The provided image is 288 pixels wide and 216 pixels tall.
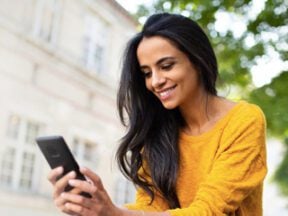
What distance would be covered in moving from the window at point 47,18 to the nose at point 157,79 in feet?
8.00

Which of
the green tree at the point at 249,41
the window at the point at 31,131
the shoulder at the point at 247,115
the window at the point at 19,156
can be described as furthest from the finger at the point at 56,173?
the window at the point at 31,131

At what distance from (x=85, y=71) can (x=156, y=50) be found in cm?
290

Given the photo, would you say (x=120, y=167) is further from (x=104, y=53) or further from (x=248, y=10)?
(x=104, y=53)

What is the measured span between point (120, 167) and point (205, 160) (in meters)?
0.18

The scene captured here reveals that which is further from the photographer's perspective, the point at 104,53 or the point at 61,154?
the point at 104,53

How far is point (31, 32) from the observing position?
3014mm

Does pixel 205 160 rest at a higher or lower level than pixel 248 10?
lower

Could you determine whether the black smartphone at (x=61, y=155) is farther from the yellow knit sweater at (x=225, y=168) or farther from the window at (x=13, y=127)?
the window at (x=13, y=127)

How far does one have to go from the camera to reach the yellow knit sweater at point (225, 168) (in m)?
0.70

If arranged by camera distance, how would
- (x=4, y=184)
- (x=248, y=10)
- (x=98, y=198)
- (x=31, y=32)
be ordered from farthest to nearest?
1. (x=31, y=32)
2. (x=4, y=184)
3. (x=248, y=10)
4. (x=98, y=198)

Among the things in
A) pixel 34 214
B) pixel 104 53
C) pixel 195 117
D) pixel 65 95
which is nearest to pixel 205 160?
pixel 195 117

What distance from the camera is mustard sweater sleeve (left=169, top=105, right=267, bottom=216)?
2.25 ft

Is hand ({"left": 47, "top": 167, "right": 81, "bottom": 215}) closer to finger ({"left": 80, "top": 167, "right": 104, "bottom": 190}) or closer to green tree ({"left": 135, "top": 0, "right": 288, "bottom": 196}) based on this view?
finger ({"left": 80, "top": 167, "right": 104, "bottom": 190})

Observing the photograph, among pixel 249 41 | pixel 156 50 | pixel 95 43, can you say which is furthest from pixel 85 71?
pixel 156 50
